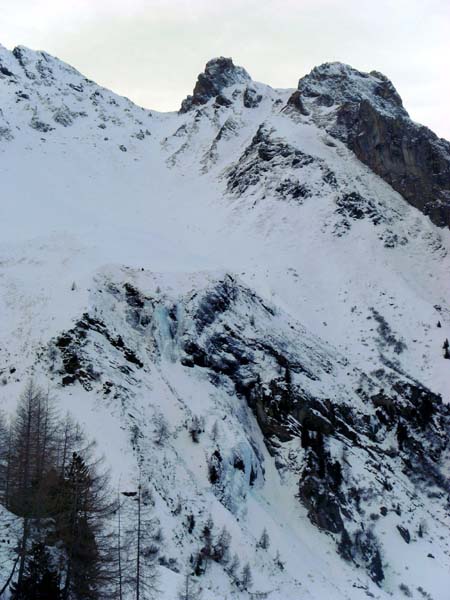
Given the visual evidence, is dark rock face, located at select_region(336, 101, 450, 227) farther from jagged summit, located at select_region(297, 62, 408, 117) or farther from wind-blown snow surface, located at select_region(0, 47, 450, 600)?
jagged summit, located at select_region(297, 62, 408, 117)

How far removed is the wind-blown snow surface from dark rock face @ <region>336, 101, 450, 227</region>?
2.54 metres

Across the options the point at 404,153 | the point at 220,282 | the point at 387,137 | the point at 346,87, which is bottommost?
the point at 220,282

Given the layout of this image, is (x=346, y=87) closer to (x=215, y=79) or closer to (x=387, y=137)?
(x=387, y=137)

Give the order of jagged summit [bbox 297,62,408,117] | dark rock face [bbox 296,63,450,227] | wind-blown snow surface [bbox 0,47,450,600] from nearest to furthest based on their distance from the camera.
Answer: wind-blown snow surface [bbox 0,47,450,600] → dark rock face [bbox 296,63,450,227] → jagged summit [bbox 297,62,408,117]

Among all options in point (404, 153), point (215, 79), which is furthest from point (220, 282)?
point (215, 79)

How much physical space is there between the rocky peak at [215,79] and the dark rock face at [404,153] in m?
42.1

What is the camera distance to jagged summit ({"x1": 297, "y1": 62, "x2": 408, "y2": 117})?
10456cm

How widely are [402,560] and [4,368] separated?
2797 centimetres

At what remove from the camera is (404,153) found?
302ft

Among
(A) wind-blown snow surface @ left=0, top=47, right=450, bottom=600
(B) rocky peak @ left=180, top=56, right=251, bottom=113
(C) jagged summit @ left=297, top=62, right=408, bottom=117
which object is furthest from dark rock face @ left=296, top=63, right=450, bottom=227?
(B) rocky peak @ left=180, top=56, right=251, bottom=113

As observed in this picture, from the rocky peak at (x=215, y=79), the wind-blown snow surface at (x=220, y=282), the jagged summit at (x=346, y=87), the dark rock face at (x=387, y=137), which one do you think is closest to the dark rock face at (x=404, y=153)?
the dark rock face at (x=387, y=137)

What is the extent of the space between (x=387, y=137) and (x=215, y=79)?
53217 mm

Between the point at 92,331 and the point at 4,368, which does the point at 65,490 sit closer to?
the point at 4,368

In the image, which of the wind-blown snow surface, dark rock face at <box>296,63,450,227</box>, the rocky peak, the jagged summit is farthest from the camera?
the rocky peak
